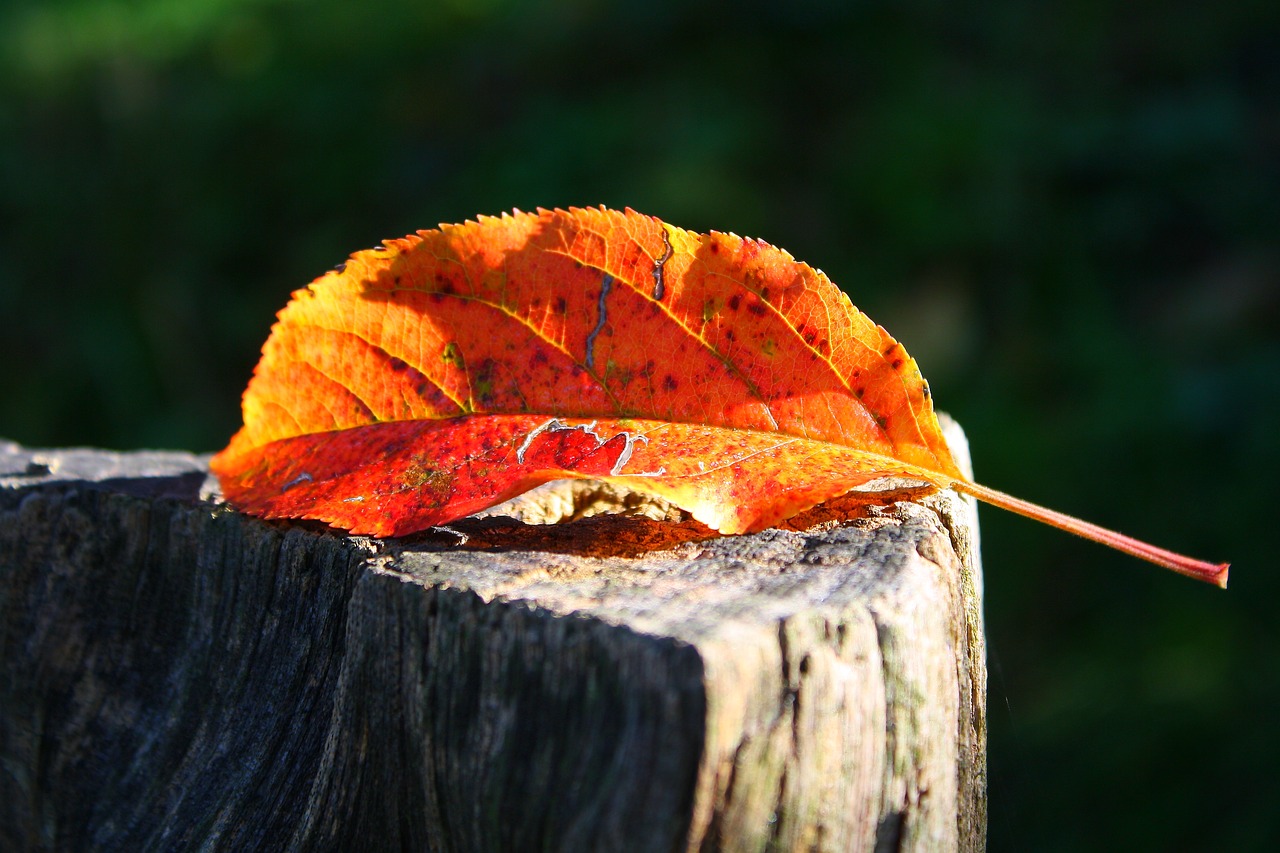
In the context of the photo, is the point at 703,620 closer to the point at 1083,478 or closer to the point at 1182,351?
the point at 1083,478

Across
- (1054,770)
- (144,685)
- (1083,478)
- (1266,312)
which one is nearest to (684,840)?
(144,685)

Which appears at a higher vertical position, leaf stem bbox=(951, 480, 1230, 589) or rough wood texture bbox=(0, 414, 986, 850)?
leaf stem bbox=(951, 480, 1230, 589)

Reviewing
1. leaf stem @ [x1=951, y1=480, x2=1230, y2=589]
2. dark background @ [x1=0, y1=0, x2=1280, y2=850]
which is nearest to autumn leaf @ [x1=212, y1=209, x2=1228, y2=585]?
leaf stem @ [x1=951, y1=480, x2=1230, y2=589]

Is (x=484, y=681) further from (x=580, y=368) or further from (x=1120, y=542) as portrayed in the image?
(x=1120, y=542)

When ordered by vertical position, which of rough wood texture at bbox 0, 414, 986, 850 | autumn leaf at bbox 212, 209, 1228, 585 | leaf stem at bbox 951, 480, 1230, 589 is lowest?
rough wood texture at bbox 0, 414, 986, 850

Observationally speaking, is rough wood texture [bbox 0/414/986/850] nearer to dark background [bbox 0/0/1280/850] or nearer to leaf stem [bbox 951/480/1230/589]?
leaf stem [bbox 951/480/1230/589]

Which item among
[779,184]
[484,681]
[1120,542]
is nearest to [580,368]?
[484,681]
